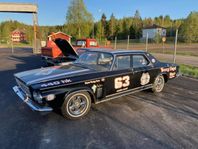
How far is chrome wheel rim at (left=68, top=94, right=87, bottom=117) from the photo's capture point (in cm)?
395

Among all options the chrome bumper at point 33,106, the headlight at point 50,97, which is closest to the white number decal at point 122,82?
the headlight at point 50,97

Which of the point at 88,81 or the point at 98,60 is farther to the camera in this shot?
the point at 98,60

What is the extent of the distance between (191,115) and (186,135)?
102cm

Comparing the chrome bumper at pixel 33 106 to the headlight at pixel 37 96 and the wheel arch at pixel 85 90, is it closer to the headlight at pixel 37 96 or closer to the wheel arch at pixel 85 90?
the headlight at pixel 37 96

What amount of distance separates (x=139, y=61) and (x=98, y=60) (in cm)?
126

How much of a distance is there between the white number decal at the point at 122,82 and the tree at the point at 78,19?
125 feet

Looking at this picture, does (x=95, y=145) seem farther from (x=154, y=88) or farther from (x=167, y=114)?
(x=154, y=88)

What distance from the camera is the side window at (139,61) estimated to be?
509 cm

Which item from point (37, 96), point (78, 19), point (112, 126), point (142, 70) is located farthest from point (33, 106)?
point (78, 19)

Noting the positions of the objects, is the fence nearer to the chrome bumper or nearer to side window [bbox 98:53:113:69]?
side window [bbox 98:53:113:69]

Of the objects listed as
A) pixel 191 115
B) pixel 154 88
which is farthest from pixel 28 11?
pixel 191 115

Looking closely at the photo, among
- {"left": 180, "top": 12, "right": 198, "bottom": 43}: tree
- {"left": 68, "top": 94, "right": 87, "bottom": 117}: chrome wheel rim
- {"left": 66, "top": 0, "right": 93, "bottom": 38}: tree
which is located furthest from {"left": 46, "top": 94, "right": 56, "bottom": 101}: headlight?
{"left": 180, "top": 12, "right": 198, "bottom": 43}: tree

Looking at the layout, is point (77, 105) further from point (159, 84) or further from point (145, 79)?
point (159, 84)

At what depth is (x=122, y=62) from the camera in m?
4.78
